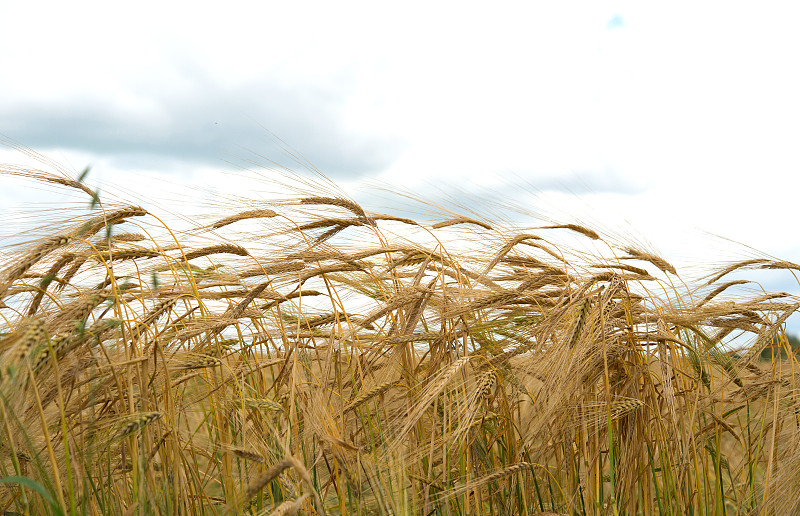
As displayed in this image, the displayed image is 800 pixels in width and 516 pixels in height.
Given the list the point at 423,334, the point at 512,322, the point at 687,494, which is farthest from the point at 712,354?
the point at 423,334

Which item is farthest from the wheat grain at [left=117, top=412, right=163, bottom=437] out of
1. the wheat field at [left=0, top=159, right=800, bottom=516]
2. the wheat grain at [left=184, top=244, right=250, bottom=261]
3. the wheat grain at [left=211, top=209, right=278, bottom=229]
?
the wheat grain at [left=211, top=209, right=278, bottom=229]

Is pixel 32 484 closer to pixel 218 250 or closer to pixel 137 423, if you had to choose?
pixel 137 423

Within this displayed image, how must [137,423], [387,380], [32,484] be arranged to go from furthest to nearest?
[387,380], [137,423], [32,484]

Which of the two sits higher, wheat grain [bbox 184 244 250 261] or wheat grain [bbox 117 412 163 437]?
wheat grain [bbox 184 244 250 261]

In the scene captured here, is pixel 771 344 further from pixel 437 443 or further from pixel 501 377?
pixel 437 443

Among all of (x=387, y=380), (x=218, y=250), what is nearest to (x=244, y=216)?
(x=218, y=250)

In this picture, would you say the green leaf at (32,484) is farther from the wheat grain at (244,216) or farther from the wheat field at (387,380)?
the wheat grain at (244,216)

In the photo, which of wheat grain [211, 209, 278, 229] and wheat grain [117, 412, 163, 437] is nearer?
wheat grain [117, 412, 163, 437]

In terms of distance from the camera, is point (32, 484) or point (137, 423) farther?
point (137, 423)

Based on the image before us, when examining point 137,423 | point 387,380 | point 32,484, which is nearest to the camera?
point 32,484

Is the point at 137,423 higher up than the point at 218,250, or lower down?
lower down

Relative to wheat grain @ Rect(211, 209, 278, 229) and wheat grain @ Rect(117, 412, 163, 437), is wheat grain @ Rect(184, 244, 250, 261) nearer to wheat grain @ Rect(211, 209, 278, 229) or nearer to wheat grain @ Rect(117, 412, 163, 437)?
wheat grain @ Rect(211, 209, 278, 229)

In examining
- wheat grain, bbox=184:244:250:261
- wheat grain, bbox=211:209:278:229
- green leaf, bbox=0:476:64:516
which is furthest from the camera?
wheat grain, bbox=211:209:278:229

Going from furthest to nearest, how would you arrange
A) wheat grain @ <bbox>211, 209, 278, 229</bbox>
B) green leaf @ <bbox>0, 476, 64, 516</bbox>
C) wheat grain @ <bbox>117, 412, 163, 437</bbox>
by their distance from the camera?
1. wheat grain @ <bbox>211, 209, 278, 229</bbox>
2. wheat grain @ <bbox>117, 412, 163, 437</bbox>
3. green leaf @ <bbox>0, 476, 64, 516</bbox>
